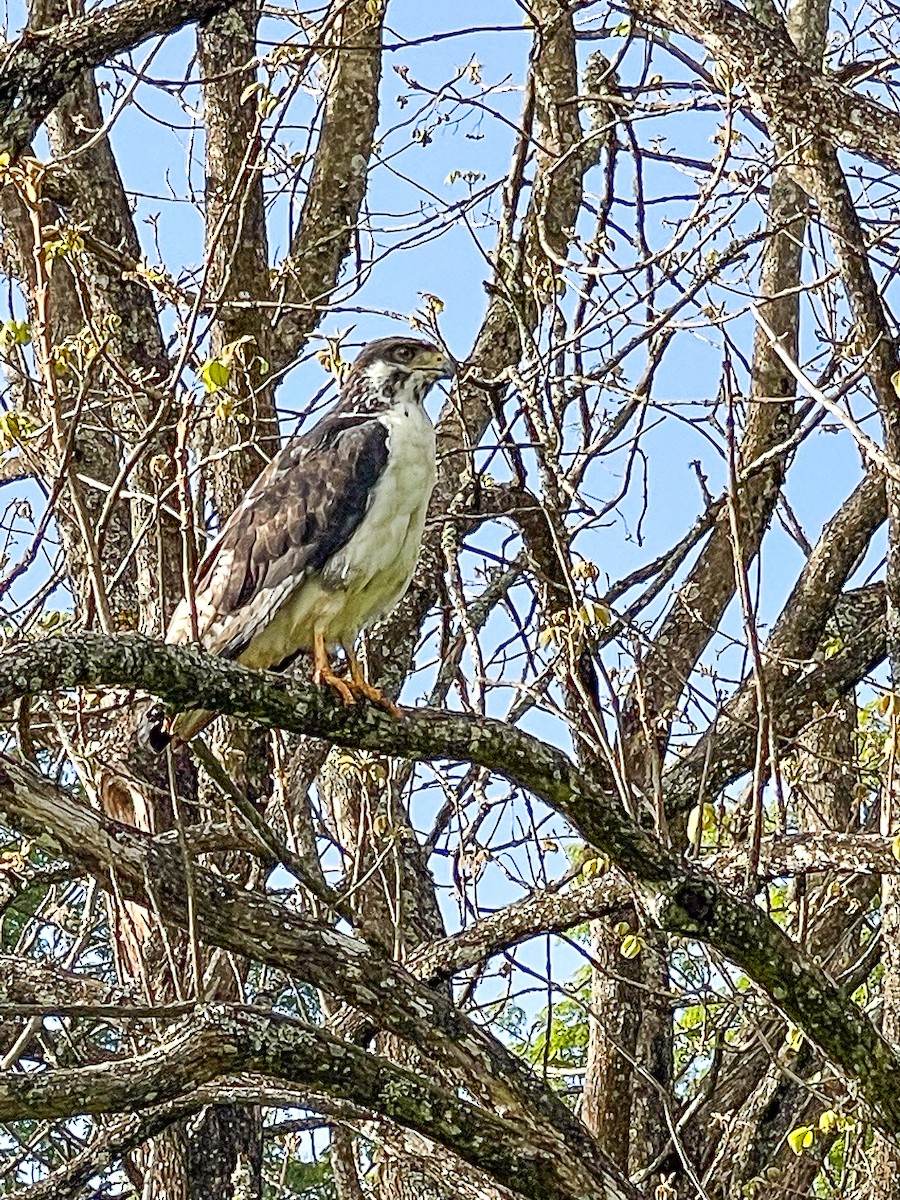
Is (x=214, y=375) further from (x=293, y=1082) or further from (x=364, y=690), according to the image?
(x=293, y=1082)

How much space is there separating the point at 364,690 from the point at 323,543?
0.63 m

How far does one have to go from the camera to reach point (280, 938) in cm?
395

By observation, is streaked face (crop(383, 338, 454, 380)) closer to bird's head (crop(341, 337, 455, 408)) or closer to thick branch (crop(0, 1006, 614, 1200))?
bird's head (crop(341, 337, 455, 408))

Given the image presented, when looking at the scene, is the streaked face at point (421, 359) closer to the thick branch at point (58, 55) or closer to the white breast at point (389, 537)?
the white breast at point (389, 537)

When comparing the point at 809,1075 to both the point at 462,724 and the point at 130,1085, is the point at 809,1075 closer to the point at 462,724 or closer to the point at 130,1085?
→ the point at 462,724

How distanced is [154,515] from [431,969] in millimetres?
1495

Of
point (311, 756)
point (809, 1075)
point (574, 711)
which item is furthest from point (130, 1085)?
point (809, 1075)

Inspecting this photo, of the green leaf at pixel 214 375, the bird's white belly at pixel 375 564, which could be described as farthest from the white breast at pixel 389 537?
the green leaf at pixel 214 375

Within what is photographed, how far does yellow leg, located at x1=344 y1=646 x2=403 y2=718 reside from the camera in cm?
411

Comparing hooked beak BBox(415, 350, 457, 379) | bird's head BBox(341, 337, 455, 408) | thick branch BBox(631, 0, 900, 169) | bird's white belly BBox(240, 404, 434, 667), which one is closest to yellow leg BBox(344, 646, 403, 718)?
bird's white belly BBox(240, 404, 434, 667)

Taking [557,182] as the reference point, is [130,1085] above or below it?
below

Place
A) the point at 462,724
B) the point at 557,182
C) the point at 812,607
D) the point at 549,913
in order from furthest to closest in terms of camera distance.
Result: the point at 557,182, the point at 812,607, the point at 549,913, the point at 462,724

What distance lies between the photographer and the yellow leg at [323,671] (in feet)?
15.2

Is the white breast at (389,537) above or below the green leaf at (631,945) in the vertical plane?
above
